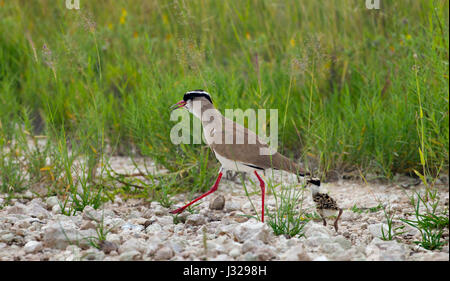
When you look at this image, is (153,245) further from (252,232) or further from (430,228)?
(430,228)

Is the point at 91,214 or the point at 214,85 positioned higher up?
the point at 214,85

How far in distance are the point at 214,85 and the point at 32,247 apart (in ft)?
5.05

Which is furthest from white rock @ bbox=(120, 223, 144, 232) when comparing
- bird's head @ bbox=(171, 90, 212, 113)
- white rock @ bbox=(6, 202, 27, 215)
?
bird's head @ bbox=(171, 90, 212, 113)

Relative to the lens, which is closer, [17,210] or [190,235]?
[190,235]

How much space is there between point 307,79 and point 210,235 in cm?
271

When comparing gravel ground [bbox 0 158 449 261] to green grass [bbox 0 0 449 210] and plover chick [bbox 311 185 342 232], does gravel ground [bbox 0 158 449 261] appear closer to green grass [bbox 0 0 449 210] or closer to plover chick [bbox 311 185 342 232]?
plover chick [bbox 311 185 342 232]

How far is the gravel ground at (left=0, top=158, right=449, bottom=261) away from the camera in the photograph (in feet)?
9.82

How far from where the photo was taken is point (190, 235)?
11.5ft

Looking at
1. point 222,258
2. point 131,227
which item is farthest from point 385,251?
point 131,227

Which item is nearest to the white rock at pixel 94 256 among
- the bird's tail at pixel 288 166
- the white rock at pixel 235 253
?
the white rock at pixel 235 253

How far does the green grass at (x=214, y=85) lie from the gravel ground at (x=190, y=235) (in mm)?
298

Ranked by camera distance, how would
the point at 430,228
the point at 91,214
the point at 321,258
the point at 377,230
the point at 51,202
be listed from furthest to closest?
the point at 51,202
the point at 91,214
the point at 377,230
the point at 430,228
the point at 321,258
